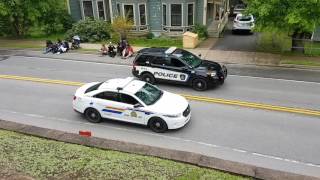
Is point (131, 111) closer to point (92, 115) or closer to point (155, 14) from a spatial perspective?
point (92, 115)

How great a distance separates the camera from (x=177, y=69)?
18.0 meters

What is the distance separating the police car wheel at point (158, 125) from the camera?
1360cm

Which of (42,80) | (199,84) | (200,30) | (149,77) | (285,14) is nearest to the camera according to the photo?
(199,84)

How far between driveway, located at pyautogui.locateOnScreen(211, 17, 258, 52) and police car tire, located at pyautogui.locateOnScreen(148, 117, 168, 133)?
1358 centimetres

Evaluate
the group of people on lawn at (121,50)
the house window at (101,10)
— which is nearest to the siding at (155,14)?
the house window at (101,10)

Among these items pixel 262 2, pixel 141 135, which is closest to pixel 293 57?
pixel 262 2

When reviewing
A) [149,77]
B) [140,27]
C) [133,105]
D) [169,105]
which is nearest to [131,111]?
[133,105]

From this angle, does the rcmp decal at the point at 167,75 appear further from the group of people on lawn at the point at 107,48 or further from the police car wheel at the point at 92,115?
the group of people on lawn at the point at 107,48

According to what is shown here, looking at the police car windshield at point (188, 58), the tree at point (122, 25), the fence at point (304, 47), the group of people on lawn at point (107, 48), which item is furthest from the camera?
the tree at point (122, 25)

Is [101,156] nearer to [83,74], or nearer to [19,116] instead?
[19,116]

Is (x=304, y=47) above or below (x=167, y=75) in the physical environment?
above

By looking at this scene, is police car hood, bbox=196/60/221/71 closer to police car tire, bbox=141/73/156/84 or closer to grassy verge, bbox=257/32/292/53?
police car tire, bbox=141/73/156/84

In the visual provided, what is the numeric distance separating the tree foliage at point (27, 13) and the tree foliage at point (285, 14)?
58.1ft

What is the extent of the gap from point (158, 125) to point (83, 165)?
4544 millimetres
